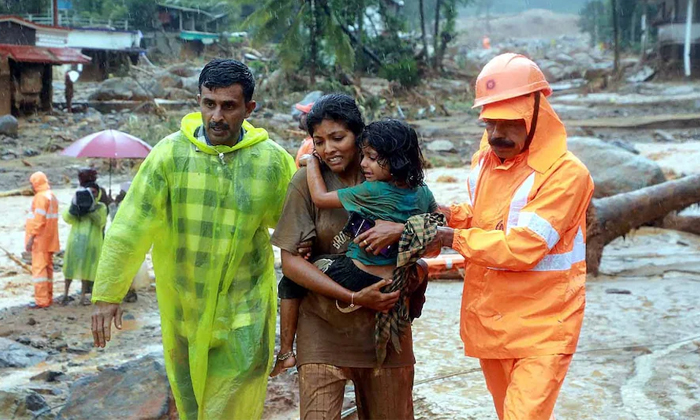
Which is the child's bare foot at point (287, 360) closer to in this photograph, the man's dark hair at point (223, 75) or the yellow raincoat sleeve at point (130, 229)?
the yellow raincoat sleeve at point (130, 229)

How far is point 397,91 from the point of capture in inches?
1150

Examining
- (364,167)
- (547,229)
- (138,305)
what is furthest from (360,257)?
(138,305)

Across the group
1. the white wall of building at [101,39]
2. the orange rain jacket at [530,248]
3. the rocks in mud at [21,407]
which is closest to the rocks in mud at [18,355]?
the rocks in mud at [21,407]

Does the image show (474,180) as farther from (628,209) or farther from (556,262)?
(628,209)

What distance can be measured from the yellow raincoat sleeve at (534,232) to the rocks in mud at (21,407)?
9.87 feet

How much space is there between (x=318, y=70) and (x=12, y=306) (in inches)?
853

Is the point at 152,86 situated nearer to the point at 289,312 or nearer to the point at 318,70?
the point at 318,70

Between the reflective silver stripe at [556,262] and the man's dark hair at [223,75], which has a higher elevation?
the man's dark hair at [223,75]

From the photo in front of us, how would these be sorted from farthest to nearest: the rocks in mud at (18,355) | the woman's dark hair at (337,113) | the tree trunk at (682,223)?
the tree trunk at (682,223), the rocks in mud at (18,355), the woman's dark hair at (337,113)

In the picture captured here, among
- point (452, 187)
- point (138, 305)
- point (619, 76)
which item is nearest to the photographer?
point (138, 305)

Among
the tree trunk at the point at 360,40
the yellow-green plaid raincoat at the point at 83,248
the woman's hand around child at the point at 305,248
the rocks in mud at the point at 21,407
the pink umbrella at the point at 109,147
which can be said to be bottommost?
the rocks in mud at the point at 21,407

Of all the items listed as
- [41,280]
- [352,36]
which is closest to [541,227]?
[41,280]

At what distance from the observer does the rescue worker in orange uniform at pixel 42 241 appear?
331 inches

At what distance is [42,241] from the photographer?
8.59m
